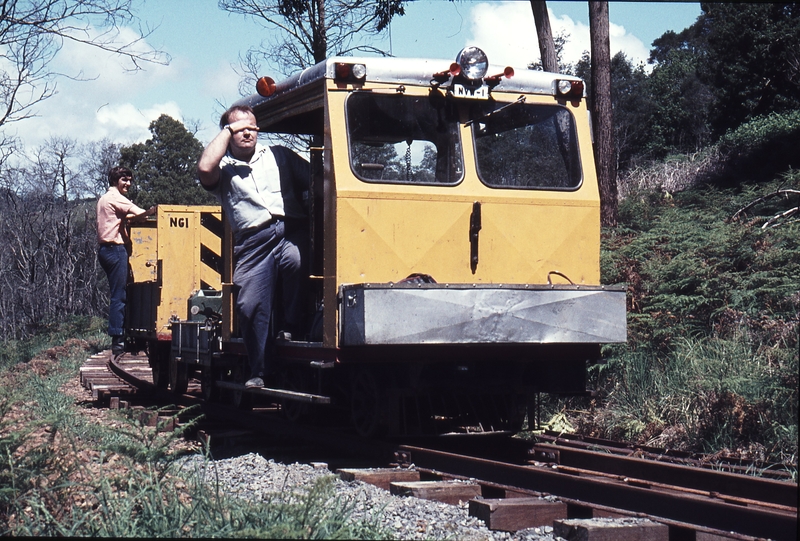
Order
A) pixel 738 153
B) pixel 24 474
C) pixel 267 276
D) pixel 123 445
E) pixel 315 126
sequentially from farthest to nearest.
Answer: pixel 738 153 < pixel 315 126 < pixel 267 276 < pixel 123 445 < pixel 24 474

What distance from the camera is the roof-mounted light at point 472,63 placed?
647cm

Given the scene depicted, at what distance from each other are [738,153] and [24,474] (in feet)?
70.6

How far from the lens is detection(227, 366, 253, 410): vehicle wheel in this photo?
7.94 meters

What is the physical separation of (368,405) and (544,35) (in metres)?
10.9

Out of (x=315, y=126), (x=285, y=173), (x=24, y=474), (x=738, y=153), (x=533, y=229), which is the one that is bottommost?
(x=24, y=474)

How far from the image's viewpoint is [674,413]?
7.26 meters

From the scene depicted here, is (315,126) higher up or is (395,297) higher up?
(315,126)

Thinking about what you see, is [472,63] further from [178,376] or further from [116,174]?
[178,376]

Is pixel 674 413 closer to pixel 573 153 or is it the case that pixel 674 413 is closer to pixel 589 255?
pixel 589 255

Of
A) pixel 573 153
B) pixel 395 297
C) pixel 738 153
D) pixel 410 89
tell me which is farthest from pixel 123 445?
pixel 738 153

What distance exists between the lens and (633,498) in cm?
457

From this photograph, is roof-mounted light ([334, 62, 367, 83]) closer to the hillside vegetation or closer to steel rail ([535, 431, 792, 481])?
steel rail ([535, 431, 792, 481])

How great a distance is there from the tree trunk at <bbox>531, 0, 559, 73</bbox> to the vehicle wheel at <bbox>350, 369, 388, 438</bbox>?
10.4 meters

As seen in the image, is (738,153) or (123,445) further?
(738,153)
